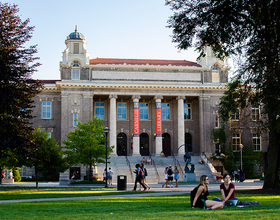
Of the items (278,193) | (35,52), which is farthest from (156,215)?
(35,52)

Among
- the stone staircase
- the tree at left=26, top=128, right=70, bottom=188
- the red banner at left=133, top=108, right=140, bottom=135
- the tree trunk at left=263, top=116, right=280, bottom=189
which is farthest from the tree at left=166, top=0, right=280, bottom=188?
the red banner at left=133, top=108, right=140, bottom=135

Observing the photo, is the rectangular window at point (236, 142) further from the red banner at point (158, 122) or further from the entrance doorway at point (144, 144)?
the entrance doorway at point (144, 144)

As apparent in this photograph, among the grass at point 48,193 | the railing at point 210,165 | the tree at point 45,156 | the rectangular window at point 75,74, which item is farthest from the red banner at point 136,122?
the grass at point 48,193

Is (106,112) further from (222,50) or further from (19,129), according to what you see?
(222,50)

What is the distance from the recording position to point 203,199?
39.8 ft

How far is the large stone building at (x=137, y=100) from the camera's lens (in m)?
50.7

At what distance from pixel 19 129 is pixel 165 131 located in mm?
31595

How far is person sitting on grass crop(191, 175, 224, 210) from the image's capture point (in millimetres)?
11961

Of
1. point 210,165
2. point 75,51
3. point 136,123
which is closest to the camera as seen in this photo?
point 210,165

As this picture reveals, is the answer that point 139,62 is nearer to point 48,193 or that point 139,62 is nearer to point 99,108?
point 99,108

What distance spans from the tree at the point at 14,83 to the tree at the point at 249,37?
10359 mm

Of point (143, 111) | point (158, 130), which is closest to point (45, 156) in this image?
point (158, 130)

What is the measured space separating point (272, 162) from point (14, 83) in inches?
656

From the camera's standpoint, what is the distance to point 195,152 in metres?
54.1
